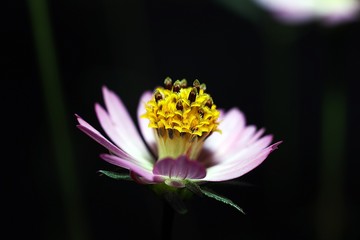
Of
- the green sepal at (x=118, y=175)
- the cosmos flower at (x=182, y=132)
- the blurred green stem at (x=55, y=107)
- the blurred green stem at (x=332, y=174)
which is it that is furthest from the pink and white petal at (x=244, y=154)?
the blurred green stem at (x=332, y=174)

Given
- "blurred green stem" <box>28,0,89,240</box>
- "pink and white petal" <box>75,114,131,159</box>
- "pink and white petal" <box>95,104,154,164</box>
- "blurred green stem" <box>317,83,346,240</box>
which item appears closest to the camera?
"pink and white petal" <box>75,114,131,159</box>

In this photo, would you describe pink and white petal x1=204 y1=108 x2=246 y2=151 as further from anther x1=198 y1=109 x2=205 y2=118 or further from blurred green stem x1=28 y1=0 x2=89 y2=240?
blurred green stem x1=28 y1=0 x2=89 y2=240

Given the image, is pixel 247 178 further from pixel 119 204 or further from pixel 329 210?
pixel 329 210

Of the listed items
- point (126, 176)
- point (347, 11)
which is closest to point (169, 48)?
point (347, 11)

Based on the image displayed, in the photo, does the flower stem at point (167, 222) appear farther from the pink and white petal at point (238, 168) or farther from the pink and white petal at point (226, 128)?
the pink and white petal at point (226, 128)

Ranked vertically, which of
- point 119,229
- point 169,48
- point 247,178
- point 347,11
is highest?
point 169,48

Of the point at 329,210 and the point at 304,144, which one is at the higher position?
the point at 304,144

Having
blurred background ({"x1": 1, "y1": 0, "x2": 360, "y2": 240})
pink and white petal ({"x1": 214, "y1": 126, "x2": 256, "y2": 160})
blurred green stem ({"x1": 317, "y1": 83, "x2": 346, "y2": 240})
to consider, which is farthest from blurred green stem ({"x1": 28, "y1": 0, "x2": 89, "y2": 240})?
blurred green stem ({"x1": 317, "y1": 83, "x2": 346, "y2": 240})
